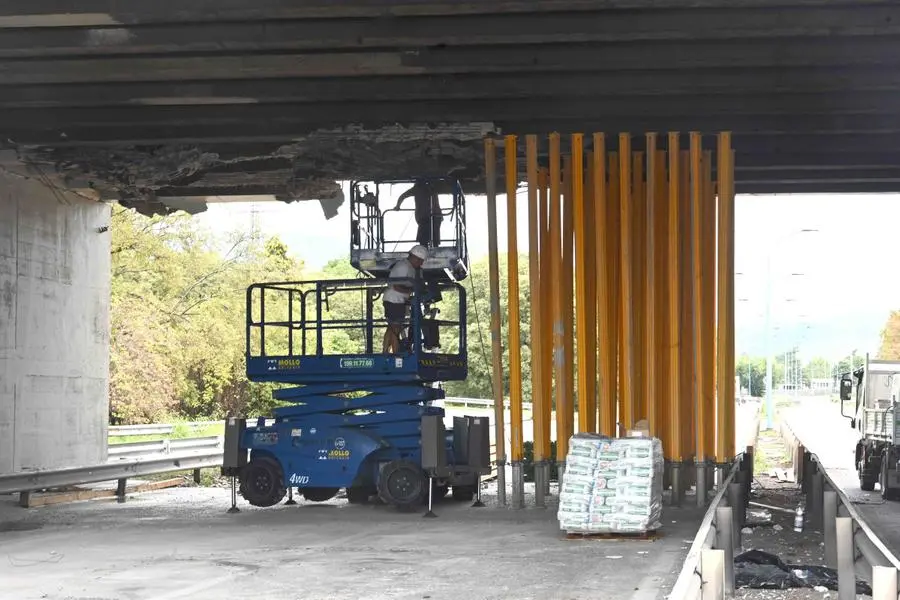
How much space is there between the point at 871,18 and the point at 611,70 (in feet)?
11.9

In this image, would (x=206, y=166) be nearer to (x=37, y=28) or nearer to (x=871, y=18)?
(x=37, y=28)

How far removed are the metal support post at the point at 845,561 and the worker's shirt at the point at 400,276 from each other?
30.7 feet

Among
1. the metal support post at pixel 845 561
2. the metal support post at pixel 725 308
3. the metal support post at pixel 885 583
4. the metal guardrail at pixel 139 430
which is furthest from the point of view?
the metal guardrail at pixel 139 430

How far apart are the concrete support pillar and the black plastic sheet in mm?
13908

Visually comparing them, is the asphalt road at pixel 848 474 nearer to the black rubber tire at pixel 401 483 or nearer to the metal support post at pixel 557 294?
the metal support post at pixel 557 294

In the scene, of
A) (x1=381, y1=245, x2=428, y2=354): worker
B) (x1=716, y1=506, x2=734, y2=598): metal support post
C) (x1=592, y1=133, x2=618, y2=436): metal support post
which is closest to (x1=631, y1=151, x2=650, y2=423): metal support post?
(x1=592, y1=133, x2=618, y2=436): metal support post

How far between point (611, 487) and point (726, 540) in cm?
327

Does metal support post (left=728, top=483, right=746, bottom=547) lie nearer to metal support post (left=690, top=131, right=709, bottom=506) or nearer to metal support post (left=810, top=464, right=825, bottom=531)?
metal support post (left=810, top=464, right=825, bottom=531)

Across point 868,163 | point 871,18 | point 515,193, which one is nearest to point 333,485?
point 515,193

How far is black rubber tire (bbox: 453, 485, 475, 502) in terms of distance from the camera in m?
19.9

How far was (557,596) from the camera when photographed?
394 inches

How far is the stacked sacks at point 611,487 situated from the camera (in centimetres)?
1368

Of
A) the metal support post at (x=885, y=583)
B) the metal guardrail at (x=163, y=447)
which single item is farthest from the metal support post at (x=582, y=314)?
the metal support post at (x=885, y=583)

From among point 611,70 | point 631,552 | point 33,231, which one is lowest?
point 631,552
